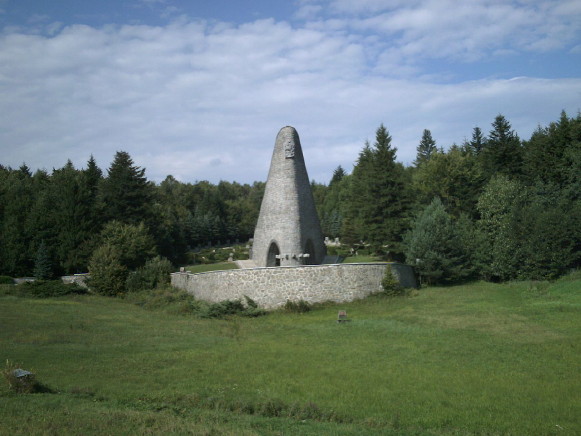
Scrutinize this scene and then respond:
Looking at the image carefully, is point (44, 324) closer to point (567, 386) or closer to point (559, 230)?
point (567, 386)

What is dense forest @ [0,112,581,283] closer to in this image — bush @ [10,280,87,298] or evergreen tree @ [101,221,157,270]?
evergreen tree @ [101,221,157,270]

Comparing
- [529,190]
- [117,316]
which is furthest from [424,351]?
[529,190]

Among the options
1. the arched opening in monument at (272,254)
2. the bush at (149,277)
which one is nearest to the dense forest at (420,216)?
the bush at (149,277)

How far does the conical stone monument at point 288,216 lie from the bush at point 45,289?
11269 millimetres

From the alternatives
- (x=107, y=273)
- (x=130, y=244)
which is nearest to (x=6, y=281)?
(x=107, y=273)

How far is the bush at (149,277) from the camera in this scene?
30.2m

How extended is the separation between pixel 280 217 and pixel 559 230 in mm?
15419

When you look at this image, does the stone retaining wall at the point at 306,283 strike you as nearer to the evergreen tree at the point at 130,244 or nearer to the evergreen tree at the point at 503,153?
the evergreen tree at the point at 130,244

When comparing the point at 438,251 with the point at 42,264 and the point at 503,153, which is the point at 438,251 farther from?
the point at 42,264

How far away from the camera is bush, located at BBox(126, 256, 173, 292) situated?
98.9ft

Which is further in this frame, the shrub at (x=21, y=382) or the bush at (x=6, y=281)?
the bush at (x=6, y=281)

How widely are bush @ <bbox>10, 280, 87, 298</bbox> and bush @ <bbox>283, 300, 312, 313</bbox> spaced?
1434 cm

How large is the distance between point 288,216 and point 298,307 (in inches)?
306

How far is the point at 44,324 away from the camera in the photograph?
1889 centimetres
